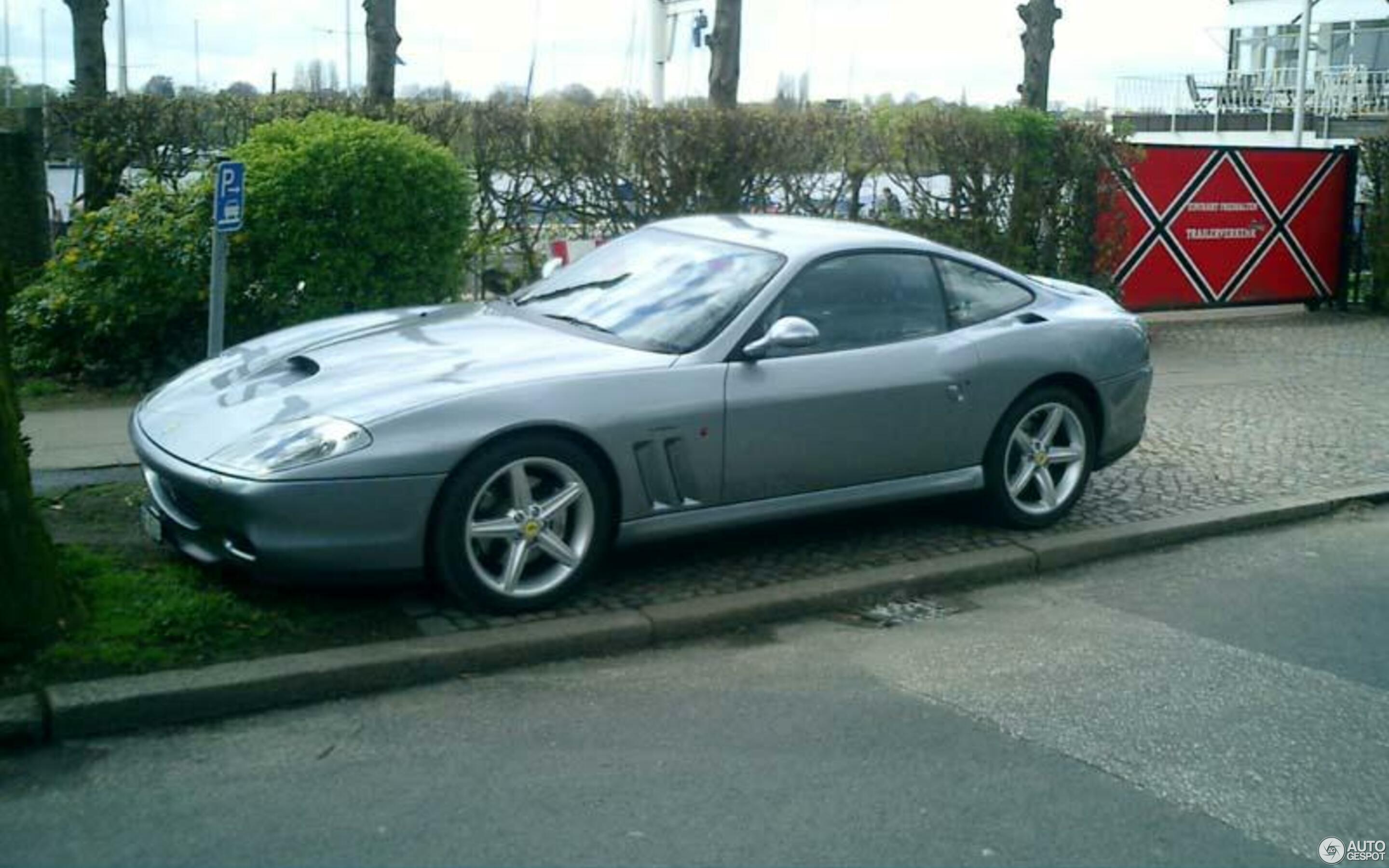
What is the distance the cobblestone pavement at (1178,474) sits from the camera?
22.7 ft

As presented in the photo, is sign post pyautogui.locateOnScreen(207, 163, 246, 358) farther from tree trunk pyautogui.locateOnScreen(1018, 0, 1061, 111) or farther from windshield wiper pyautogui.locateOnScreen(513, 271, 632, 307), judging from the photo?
tree trunk pyautogui.locateOnScreen(1018, 0, 1061, 111)

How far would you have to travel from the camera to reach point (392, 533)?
5.80m

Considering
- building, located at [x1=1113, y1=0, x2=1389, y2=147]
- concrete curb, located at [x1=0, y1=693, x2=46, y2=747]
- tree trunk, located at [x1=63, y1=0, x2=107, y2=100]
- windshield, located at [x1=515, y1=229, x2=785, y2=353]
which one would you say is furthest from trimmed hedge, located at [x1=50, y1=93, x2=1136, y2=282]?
building, located at [x1=1113, y1=0, x2=1389, y2=147]

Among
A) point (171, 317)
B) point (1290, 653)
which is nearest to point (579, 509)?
point (1290, 653)

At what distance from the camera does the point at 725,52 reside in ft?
55.6

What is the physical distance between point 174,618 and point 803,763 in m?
2.33

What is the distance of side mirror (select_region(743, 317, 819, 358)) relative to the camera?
6652 millimetres

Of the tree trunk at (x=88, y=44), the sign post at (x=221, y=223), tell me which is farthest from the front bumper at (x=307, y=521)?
the tree trunk at (x=88, y=44)

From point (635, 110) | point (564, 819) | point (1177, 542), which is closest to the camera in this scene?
point (564, 819)

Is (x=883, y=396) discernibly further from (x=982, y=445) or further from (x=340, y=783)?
(x=340, y=783)

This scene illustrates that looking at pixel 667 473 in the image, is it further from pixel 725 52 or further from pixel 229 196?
pixel 725 52

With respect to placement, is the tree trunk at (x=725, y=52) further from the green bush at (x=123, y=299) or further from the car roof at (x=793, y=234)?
the car roof at (x=793, y=234)

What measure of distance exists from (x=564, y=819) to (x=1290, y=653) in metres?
3.35

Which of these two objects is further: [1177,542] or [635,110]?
[635,110]
